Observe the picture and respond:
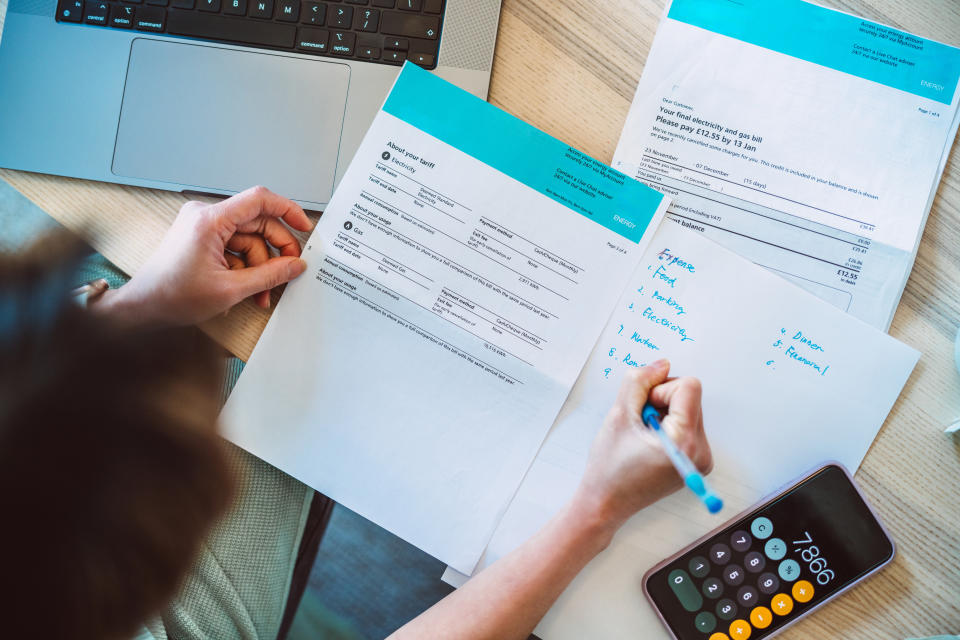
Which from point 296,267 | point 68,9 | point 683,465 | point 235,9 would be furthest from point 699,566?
point 68,9

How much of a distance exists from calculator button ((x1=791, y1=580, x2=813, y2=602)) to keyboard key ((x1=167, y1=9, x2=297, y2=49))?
65 cm

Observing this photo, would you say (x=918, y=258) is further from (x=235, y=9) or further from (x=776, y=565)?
(x=235, y=9)

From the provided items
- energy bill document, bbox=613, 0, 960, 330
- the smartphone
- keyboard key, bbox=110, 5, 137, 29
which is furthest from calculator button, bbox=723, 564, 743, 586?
keyboard key, bbox=110, 5, 137, 29

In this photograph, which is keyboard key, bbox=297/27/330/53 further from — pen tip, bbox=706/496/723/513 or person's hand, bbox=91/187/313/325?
pen tip, bbox=706/496/723/513

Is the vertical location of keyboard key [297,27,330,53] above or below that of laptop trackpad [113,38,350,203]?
above

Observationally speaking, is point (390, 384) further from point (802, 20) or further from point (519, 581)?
point (802, 20)

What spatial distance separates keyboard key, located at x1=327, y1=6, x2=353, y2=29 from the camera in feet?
1.69

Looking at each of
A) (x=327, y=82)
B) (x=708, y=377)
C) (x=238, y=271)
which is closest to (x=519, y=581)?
(x=708, y=377)

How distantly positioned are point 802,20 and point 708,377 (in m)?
0.33

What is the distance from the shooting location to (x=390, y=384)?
503 mm

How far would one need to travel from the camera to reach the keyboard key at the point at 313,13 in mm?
516

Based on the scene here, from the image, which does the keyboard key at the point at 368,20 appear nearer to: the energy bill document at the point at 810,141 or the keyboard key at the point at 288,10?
the keyboard key at the point at 288,10

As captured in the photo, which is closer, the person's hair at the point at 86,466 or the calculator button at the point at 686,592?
the person's hair at the point at 86,466

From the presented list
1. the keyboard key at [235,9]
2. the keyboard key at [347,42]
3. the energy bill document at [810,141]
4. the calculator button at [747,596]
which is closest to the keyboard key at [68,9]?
the keyboard key at [235,9]
